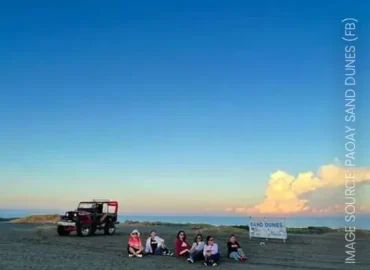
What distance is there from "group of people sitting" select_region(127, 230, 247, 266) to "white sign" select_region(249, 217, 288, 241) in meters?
9.21

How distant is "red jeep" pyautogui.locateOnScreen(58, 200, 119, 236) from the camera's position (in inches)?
1281

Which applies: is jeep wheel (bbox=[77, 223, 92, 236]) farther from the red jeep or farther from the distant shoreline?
the distant shoreline

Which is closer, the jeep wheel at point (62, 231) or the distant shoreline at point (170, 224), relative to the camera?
the jeep wheel at point (62, 231)

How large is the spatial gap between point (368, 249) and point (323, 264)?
755cm

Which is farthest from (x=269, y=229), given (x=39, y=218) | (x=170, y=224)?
(x=39, y=218)

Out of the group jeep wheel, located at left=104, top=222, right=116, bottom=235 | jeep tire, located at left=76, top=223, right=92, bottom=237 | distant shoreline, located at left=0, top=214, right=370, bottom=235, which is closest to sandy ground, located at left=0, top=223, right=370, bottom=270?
jeep tire, located at left=76, top=223, right=92, bottom=237

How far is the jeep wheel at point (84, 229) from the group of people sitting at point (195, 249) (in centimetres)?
1193

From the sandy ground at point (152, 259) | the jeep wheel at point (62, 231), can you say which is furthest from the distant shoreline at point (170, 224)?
Answer: the sandy ground at point (152, 259)

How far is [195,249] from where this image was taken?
19.2 meters

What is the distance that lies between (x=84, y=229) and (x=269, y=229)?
472 inches

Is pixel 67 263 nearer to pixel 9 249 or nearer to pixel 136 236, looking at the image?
pixel 136 236

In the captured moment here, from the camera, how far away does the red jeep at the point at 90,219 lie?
107 ft

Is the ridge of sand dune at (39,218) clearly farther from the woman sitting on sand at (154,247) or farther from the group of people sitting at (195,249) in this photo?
the group of people sitting at (195,249)

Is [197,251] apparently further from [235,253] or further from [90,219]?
[90,219]
